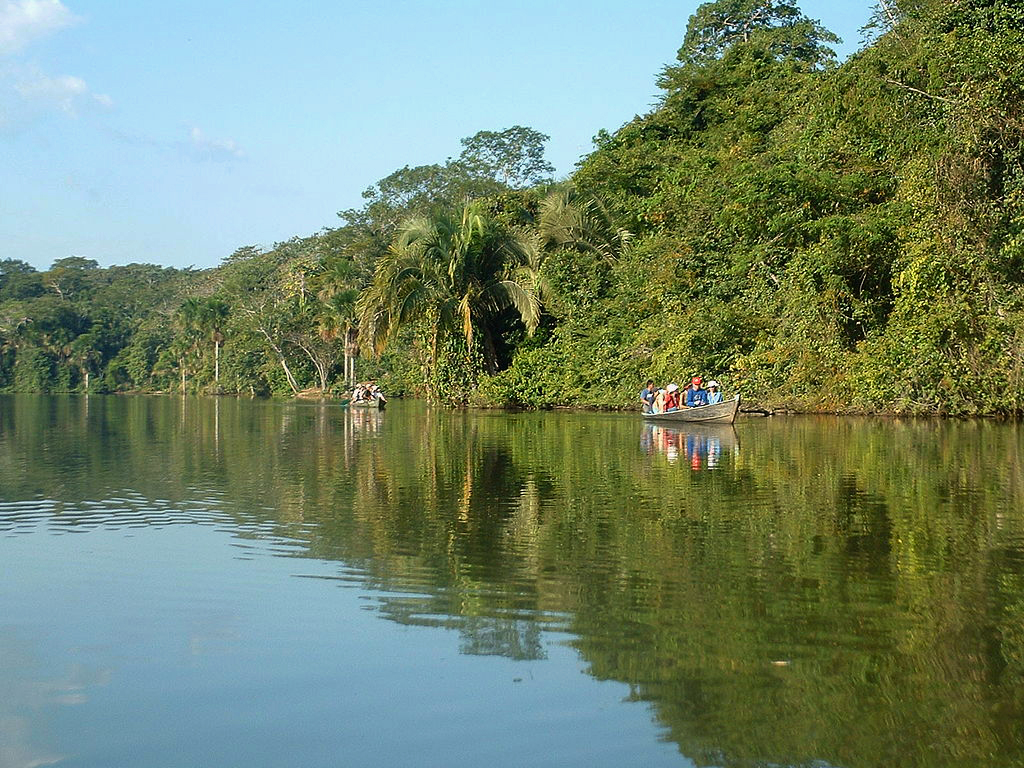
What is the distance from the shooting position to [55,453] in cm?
1703

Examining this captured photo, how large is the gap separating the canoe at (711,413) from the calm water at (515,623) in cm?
1194

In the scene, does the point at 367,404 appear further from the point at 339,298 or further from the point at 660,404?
the point at 660,404

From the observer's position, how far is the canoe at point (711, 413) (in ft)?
79.0

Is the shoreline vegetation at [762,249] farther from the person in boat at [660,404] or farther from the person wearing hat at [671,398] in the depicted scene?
the person in boat at [660,404]

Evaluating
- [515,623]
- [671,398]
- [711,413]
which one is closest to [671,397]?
[671,398]

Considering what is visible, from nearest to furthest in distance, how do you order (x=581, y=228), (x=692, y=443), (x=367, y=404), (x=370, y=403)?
(x=692, y=443) → (x=581, y=228) → (x=370, y=403) → (x=367, y=404)

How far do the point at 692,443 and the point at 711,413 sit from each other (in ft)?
20.6

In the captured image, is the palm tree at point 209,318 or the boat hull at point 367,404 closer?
the boat hull at point 367,404

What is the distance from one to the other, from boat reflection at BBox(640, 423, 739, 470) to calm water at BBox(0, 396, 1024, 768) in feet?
10.0

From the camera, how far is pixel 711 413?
24.7m

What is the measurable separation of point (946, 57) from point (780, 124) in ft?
38.4

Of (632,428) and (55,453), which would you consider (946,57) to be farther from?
(55,453)

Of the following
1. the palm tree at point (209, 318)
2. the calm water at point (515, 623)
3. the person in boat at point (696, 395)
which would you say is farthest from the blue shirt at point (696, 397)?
the palm tree at point (209, 318)

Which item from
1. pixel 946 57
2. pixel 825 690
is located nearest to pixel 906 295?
pixel 946 57
